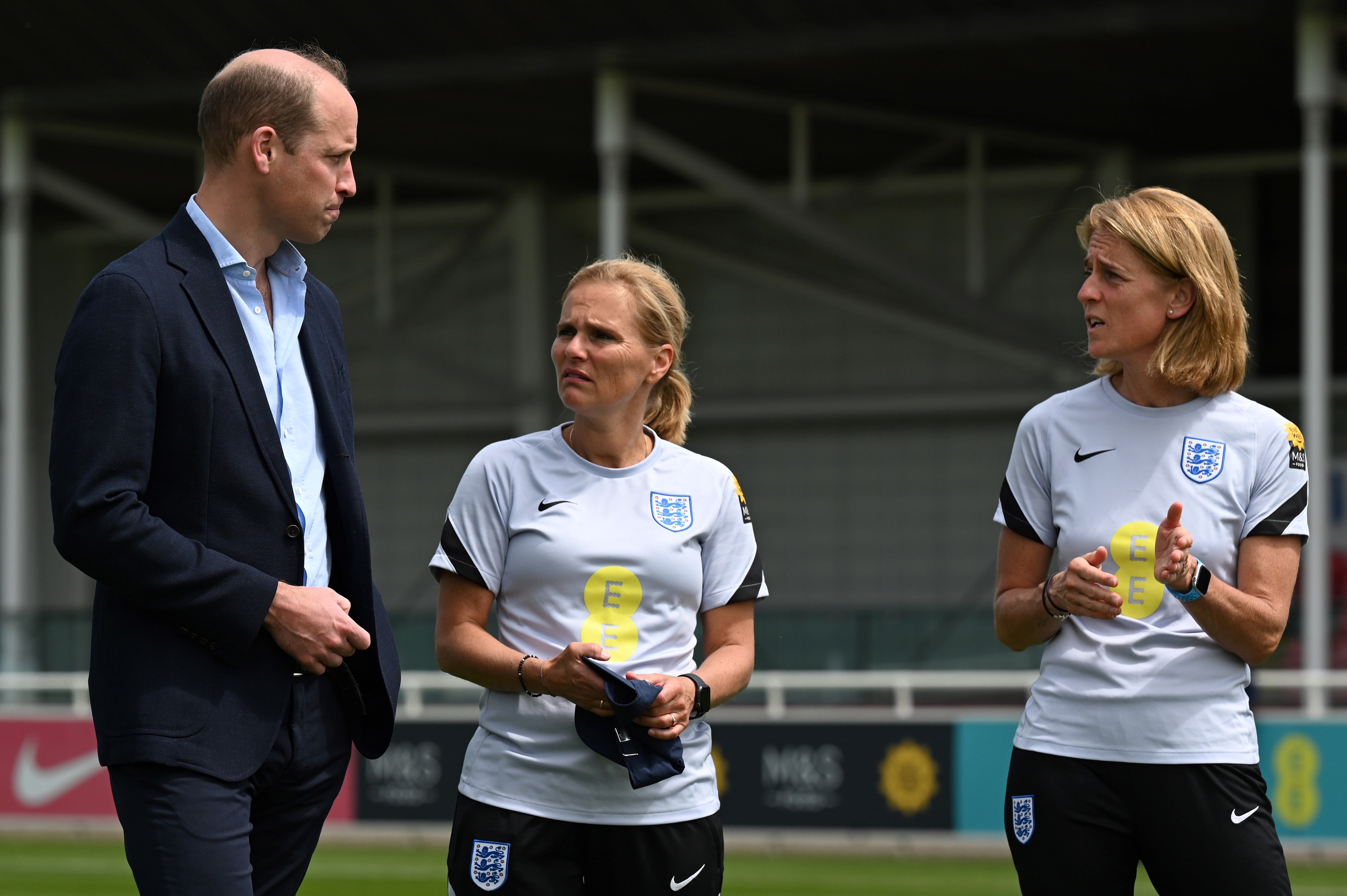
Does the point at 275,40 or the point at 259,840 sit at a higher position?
the point at 275,40

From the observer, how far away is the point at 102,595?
317 centimetres

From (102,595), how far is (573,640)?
0.92 metres

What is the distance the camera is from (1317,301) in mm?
13938

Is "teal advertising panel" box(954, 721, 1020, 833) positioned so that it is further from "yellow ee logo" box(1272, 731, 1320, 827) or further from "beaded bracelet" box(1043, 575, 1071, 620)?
"beaded bracelet" box(1043, 575, 1071, 620)

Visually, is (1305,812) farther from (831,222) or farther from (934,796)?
(831,222)

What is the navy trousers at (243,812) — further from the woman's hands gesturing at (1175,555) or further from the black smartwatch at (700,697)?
the woman's hands gesturing at (1175,555)

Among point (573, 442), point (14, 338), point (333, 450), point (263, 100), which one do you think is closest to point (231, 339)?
point (333, 450)

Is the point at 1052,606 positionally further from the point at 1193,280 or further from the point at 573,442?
the point at 573,442

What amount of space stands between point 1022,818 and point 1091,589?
1.63 feet

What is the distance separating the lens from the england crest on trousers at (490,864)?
3.47 meters

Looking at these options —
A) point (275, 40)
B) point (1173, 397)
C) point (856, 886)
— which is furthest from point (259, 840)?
point (275, 40)

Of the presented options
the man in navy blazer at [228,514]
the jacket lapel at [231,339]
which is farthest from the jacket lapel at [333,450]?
the jacket lapel at [231,339]

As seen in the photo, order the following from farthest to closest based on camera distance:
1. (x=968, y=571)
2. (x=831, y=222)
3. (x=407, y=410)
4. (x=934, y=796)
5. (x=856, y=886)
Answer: (x=407, y=410) → (x=968, y=571) → (x=831, y=222) → (x=934, y=796) → (x=856, y=886)

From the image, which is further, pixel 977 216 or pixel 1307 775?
pixel 977 216
